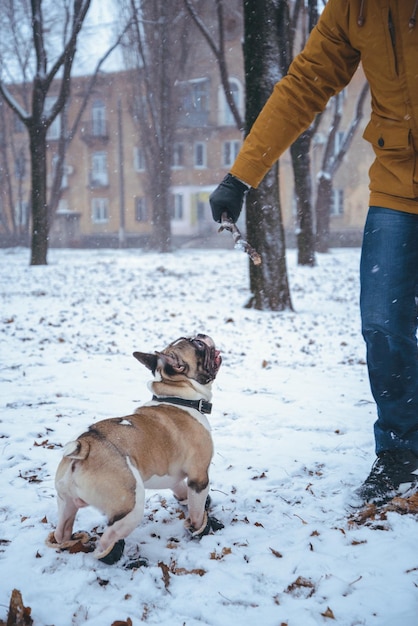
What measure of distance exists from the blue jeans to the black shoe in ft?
0.17

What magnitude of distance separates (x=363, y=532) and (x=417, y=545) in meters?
0.26

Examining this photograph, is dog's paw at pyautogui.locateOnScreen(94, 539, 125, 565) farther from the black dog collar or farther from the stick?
the stick

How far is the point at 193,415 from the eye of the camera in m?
2.91

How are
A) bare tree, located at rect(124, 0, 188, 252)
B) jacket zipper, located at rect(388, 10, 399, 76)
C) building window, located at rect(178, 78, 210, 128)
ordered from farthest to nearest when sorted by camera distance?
building window, located at rect(178, 78, 210, 128) < bare tree, located at rect(124, 0, 188, 252) < jacket zipper, located at rect(388, 10, 399, 76)

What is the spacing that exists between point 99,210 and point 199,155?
9.19m

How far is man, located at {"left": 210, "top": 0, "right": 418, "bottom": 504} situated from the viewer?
2.77 meters

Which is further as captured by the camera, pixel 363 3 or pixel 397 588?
pixel 363 3

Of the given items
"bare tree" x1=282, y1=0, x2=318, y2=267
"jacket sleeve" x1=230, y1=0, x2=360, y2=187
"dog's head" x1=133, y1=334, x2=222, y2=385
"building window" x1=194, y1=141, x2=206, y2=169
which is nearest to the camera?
"dog's head" x1=133, y1=334, x2=222, y2=385

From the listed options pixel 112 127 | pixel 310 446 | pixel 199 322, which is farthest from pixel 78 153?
pixel 310 446

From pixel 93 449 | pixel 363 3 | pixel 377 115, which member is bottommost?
pixel 93 449

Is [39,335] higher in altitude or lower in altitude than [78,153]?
lower

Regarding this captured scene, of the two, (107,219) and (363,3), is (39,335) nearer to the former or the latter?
(363,3)

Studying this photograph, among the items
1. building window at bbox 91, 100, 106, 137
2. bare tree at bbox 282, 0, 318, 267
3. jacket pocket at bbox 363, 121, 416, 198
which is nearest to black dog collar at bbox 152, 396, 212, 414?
jacket pocket at bbox 363, 121, 416, 198

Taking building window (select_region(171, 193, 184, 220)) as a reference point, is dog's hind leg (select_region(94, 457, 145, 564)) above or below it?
below
